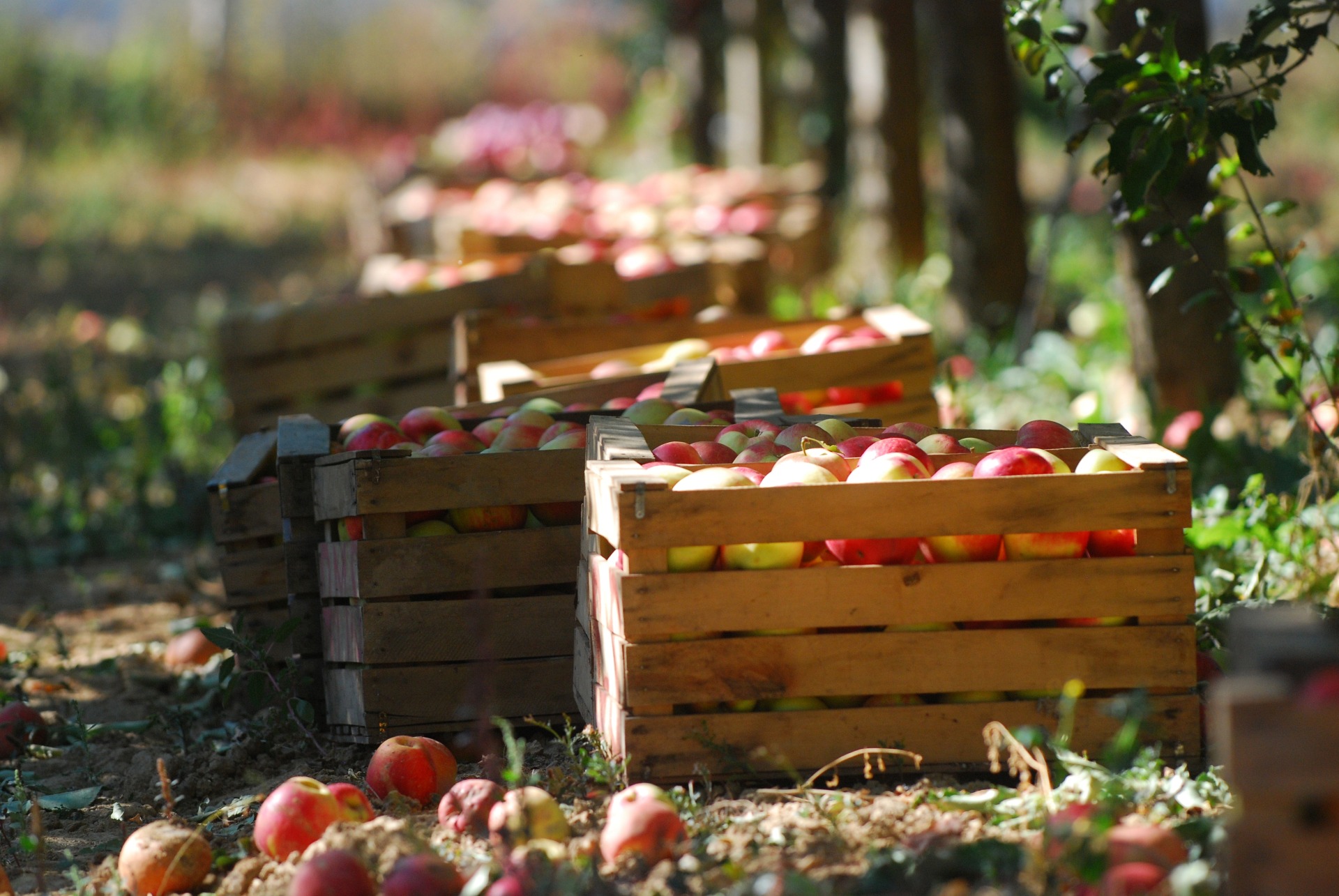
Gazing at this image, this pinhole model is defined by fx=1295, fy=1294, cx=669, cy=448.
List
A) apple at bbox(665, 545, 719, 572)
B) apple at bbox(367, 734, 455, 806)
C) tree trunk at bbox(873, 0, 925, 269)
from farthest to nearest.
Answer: tree trunk at bbox(873, 0, 925, 269)
apple at bbox(367, 734, 455, 806)
apple at bbox(665, 545, 719, 572)

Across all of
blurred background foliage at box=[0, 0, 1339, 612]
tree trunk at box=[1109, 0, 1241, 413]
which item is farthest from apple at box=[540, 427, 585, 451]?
tree trunk at box=[1109, 0, 1241, 413]

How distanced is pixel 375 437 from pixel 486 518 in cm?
46

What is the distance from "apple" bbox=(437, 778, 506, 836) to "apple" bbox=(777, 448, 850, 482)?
30.8 inches

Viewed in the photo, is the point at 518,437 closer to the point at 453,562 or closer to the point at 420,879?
the point at 453,562

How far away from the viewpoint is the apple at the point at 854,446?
263cm

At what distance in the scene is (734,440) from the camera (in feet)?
9.09

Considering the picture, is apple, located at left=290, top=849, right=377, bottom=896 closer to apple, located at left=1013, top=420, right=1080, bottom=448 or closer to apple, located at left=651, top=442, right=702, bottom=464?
apple, located at left=651, top=442, right=702, bottom=464

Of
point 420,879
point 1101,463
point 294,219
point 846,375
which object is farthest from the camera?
point 294,219

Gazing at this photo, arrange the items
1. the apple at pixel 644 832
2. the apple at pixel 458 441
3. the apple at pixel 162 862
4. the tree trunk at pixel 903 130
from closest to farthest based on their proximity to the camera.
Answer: the apple at pixel 644 832 → the apple at pixel 162 862 → the apple at pixel 458 441 → the tree trunk at pixel 903 130

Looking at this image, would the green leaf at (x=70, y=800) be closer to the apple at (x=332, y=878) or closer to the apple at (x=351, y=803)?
the apple at (x=351, y=803)

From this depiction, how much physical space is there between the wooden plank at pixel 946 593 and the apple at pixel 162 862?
808mm

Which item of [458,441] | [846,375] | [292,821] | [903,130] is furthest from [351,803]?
[903,130]

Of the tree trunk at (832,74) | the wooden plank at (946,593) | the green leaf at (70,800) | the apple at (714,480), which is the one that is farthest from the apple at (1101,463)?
the tree trunk at (832,74)

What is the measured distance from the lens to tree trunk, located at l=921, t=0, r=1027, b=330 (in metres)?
7.03
